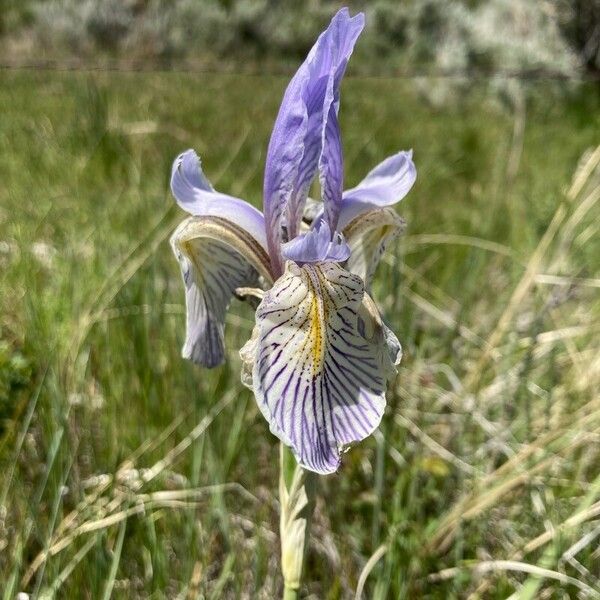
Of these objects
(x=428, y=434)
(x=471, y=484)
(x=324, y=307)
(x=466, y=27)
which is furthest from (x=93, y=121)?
(x=466, y=27)

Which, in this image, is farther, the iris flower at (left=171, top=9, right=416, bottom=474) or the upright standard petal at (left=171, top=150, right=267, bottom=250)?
the upright standard petal at (left=171, top=150, right=267, bottom=250)

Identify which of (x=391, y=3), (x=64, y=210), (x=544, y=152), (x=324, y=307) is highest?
(x=391, y=3)

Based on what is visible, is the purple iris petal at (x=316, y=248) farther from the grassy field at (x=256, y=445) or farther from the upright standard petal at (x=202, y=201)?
the grassy field at (x=256, y=445)

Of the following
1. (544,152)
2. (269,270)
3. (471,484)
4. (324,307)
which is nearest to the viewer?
(324,307)

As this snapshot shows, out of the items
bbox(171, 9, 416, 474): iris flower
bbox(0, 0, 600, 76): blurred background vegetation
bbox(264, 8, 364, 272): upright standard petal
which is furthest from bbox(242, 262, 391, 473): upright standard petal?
bbox(0, 0, 600, 76): blurred background vegetation

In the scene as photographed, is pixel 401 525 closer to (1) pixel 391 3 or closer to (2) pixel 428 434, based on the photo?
(2) pixel 428 434

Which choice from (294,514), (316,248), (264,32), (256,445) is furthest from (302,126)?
(264,32)

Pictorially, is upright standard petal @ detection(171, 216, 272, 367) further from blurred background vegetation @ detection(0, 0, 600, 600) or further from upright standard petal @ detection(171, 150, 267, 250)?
blurred background vegetation @ detection(0, 0, 600, 600)
